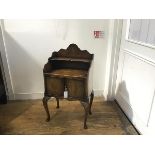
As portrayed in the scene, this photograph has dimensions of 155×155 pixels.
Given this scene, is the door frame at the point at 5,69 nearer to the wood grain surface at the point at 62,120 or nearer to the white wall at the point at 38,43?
the white wall at the point at 38,43

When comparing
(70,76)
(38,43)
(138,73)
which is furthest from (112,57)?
(38,43)

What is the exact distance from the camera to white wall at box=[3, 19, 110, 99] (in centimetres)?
218

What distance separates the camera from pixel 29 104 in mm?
2404

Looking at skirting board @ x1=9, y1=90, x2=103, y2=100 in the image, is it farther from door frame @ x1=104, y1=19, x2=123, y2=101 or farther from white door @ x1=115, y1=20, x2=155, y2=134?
white door @ x1=115, y1=20, x2=155, y2=134

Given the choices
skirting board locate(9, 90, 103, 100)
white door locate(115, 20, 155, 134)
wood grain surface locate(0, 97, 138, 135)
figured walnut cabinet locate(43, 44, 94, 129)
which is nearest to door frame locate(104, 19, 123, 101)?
white door locate(115, 20, 155, 134)

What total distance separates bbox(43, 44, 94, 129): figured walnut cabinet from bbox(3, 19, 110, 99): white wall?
0.30 metres

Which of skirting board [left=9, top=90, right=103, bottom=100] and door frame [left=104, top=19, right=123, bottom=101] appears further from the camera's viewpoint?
skirting board [left=9, top=90, right=103, bottom=100]

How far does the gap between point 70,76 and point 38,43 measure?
0.88 meters

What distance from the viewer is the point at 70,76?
1686 millimetres

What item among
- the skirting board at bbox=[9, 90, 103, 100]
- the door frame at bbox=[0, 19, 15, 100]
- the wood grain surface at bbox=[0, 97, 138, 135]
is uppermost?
the door frame at bbox=[0, 19, 15, 100]

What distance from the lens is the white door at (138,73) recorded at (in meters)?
1.54

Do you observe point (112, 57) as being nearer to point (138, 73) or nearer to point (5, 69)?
point (138, 73)
